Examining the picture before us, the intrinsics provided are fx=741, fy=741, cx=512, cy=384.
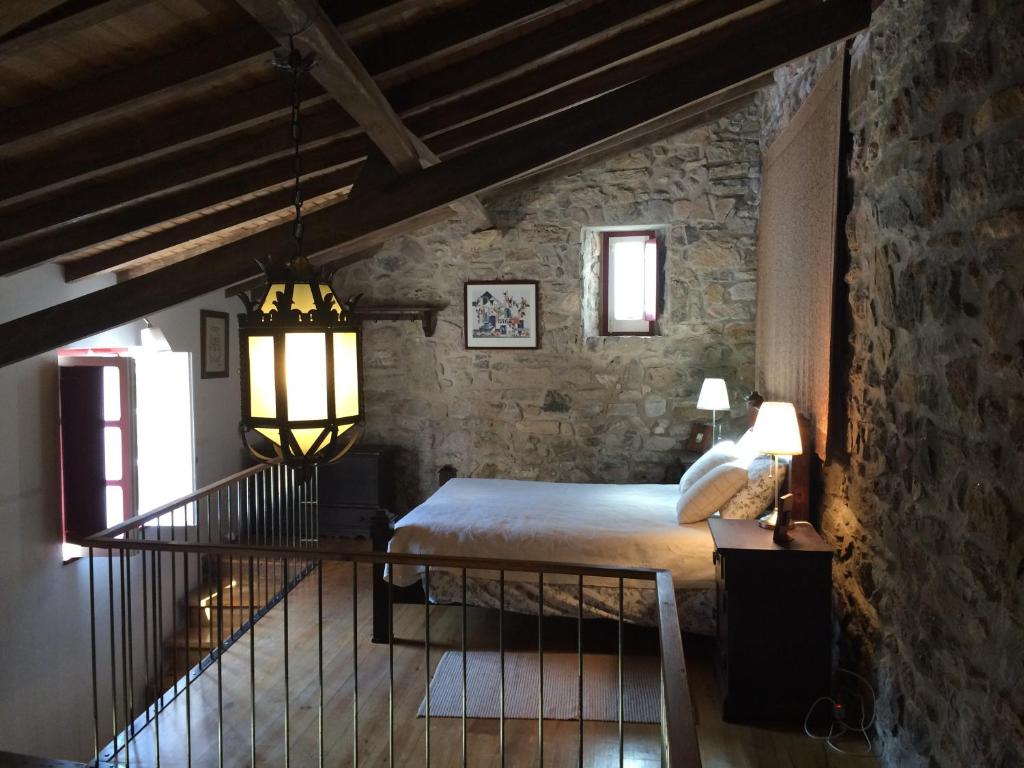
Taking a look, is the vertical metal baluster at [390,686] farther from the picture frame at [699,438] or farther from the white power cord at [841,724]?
the picture frame at [699,438]

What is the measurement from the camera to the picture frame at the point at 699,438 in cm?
580

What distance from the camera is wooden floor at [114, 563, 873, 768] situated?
2994mm

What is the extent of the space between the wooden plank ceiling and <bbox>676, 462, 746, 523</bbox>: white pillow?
1.79 metres

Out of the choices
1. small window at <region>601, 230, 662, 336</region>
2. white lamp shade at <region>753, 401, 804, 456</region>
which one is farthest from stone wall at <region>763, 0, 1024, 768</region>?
small window at <region>601, 230, 662, 336</region>

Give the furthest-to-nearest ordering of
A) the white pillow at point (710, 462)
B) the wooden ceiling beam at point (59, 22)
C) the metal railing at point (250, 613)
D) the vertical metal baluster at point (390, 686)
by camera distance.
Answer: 1. the white pillow at point (710, 462)
2. the vertical metal baluster at point (390, 686)
3. the metal railing at point (250, 613)
4. the wooden ceiling beam at point (59, 22)

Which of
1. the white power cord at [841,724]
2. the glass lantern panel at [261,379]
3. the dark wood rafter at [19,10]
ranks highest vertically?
the dark wood rafter at [19,10]

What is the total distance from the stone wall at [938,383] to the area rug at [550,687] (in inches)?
38.2

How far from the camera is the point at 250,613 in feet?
10.8

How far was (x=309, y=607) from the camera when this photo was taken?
4707 mm

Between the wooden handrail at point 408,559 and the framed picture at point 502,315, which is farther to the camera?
the framed picture at point 502,315

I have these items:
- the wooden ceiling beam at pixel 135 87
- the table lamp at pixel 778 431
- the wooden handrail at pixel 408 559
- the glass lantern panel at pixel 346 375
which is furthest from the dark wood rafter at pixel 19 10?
the table lamp at pixel 778 431

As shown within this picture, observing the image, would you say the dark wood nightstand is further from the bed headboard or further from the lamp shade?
the lamp shade

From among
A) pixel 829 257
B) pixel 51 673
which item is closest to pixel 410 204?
pixel 829 257

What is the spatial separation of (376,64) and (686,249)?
384 centimetres
